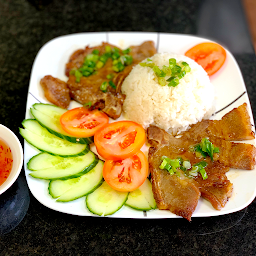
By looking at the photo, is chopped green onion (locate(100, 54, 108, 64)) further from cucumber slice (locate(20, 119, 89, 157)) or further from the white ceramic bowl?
the white ceramic bowl

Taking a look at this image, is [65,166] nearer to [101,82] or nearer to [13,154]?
[13,154]

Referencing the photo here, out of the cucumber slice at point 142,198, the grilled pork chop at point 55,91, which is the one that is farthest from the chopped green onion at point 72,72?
the cucumber slice at point 142,198

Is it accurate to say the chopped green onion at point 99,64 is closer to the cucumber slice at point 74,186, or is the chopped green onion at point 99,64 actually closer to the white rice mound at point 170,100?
the white rice mound at point 170,100

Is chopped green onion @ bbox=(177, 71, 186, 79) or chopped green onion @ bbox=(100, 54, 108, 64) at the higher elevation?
chopped green onion @ bbox=(177, 71, 186, 79)

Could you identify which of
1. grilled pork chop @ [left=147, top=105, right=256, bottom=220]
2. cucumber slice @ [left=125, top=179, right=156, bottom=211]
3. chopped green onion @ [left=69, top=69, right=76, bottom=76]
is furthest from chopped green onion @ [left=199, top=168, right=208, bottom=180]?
chopped green onion @ [left=69, top=69, right=76, bottom=76]

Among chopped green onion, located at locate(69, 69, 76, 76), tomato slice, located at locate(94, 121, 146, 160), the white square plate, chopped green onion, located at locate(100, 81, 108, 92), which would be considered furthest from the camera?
chopped green onion, located at locate(69, 69, 76, 76)

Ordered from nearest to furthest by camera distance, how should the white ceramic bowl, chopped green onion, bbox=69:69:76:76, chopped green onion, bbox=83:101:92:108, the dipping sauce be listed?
1. the white ceramic bowl
2. the dipping sauce
3. chopped green onion, bbox=83:101:92:108
4. chopped green onion, bbox=69:69:76:76

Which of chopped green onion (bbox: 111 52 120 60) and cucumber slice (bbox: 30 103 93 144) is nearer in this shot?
cucumber slice (bbox: 30 103 93 144)

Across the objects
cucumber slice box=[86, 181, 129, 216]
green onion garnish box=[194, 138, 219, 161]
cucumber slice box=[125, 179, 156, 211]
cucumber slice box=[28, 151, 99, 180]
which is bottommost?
cucumber slice box=[125, 179, 156, 211]
